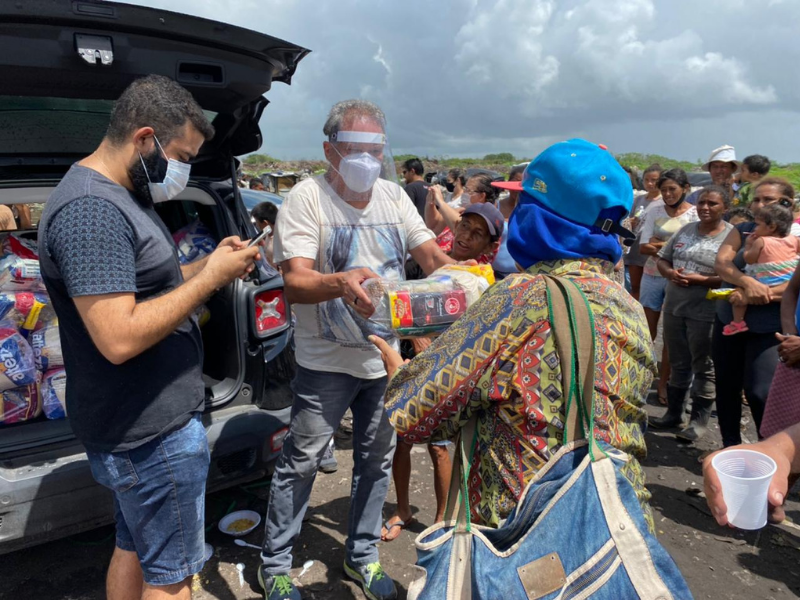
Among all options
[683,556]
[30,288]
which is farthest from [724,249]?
[30,288]

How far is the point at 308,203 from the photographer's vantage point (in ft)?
7.55

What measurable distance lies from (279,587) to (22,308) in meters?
1.78

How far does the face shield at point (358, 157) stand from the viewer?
2.33m

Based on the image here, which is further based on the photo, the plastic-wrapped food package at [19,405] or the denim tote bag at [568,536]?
the plastic-wrapped food package at [19,405]

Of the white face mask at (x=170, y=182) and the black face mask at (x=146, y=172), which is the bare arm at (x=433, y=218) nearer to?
the white face mask at (x=170, y=182)

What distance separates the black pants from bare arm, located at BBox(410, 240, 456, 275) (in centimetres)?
205

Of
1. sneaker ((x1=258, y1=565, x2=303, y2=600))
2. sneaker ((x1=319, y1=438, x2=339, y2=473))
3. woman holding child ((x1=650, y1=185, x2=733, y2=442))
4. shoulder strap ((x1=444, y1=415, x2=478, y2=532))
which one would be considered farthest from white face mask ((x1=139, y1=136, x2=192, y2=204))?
woman holding child ((x1=650, y1=185, x2=733, y2=442))

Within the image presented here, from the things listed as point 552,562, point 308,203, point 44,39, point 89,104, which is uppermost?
point 44,39

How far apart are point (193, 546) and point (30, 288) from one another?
175cm

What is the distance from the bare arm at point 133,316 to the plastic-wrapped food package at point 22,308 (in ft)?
4.87

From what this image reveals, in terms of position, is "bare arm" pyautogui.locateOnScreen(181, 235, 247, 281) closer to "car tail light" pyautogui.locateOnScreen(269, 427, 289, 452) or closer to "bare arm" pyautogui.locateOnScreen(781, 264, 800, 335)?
"car tail light" pyautogui.locateOnScreen(269, 427, 289, 452)

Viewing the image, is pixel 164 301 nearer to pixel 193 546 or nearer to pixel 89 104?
pixel 193 546

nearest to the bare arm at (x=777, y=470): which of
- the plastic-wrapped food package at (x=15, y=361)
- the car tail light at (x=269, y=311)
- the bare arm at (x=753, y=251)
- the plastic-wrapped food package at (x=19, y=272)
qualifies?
the car tail light at (x=269, y=311)

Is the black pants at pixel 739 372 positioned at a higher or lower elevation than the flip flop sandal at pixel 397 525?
higher
